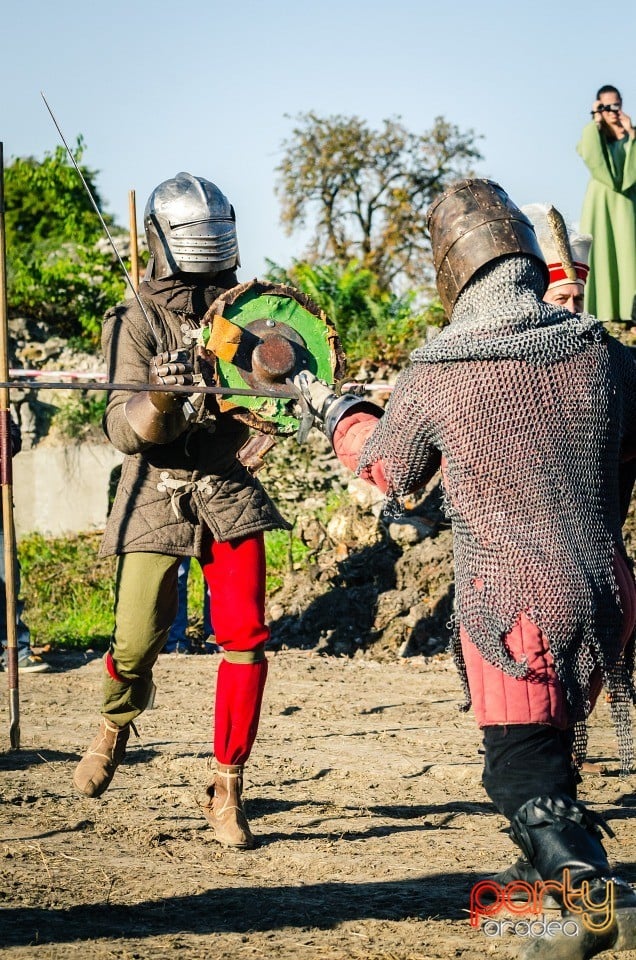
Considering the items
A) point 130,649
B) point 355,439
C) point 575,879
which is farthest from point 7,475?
point 575,879

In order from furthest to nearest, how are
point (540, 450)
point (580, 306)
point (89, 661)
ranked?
point (89, 661) < point (580, 306) < point (540, 450)

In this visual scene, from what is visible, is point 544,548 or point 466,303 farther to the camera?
point 466,303

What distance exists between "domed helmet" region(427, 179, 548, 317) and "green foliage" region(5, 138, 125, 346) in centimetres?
1114

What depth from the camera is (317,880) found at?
3811 millimetres

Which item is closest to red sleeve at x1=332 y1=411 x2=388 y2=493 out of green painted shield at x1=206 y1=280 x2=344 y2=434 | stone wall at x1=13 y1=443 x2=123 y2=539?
green painted shield at x1=206 y1=280 x2=344 y2=434

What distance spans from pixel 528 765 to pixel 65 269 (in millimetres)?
12276

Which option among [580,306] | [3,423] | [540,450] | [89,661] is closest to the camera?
[540,450]

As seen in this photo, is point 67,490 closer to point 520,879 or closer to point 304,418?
point 304,418

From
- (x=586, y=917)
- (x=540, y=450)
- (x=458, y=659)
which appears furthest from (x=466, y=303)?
(x=586, y=917)

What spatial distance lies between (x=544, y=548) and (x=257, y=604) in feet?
5.27

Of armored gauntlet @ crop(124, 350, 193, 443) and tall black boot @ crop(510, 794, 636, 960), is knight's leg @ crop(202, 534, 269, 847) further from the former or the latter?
tall black boot @ crop(510, 794, 636, 960)

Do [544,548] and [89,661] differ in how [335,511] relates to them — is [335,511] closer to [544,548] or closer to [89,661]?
[89,661]

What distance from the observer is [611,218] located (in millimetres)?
10773

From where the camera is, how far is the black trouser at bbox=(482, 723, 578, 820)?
9.75ft
